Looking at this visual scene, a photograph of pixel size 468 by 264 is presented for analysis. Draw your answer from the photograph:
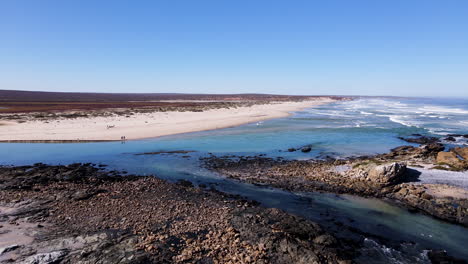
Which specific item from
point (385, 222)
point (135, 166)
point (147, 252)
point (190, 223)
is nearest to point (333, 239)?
point (385, 222)

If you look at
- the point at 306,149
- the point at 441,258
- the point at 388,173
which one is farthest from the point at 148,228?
the point at 306,149

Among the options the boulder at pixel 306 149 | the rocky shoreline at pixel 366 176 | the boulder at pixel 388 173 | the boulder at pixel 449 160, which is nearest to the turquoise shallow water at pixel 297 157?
the boulder at pixel 306 149

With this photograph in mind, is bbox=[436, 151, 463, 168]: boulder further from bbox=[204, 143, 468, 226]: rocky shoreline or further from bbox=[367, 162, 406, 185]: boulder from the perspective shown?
bbox=[367, 162, 406, 185]: boulder

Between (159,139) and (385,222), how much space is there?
23748 mm

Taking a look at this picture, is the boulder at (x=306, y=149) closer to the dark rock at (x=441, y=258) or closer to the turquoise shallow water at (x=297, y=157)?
the turquoise shallow water at (x=297, y=157)

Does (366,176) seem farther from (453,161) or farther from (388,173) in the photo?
(453,161)

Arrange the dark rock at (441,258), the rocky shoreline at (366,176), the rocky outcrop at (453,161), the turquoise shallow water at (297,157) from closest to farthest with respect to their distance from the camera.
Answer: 1. the dark rock at (441,258)
2. the turquoise shallow water at (297,157)
3. the rocky shoreline at (366,176)
4. the rocky outcrop at (453,161)

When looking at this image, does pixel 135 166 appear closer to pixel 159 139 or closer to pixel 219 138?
pixel 159 139

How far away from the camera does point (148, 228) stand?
9.27 m

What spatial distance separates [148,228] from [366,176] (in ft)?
41.9

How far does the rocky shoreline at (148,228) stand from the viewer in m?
7.75

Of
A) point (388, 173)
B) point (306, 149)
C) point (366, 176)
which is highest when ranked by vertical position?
point (388, 173)

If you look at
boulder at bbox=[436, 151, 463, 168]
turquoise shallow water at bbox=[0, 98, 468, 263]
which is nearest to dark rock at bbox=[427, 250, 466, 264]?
turquoise shallow water at bbox=[0, 98, 468, 263]

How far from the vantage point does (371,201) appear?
12.7 m
